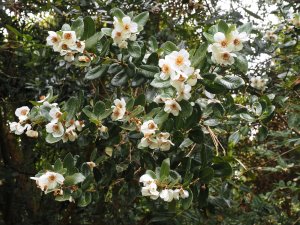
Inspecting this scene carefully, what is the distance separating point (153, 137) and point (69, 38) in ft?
1.64

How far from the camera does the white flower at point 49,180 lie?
1.53 meters

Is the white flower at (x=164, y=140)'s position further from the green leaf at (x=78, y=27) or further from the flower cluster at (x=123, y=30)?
the green leaf at (x=78, y=27)

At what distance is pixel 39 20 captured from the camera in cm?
402

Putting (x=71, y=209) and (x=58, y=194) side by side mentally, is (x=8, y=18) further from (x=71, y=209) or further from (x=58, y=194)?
(x=58, y=194)

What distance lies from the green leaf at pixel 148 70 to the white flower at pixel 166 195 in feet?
1.61

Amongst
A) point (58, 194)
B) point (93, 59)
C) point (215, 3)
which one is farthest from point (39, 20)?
point (58, 194)

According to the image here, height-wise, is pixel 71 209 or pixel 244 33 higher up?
pixel 244 33

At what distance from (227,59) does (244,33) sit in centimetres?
11

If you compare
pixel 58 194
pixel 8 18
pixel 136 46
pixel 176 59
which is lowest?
pixel 8 18

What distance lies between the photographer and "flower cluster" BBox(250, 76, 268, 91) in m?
3.32

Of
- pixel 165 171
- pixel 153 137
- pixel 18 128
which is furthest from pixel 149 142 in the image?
pixel 18 128

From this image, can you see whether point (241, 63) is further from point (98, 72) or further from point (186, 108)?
point (98, 72)

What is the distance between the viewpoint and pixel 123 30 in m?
1.65

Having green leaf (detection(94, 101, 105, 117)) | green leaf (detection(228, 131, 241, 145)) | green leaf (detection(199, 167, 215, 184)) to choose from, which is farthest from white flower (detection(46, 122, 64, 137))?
green leaf (detection(228, 131, 241, 145))
